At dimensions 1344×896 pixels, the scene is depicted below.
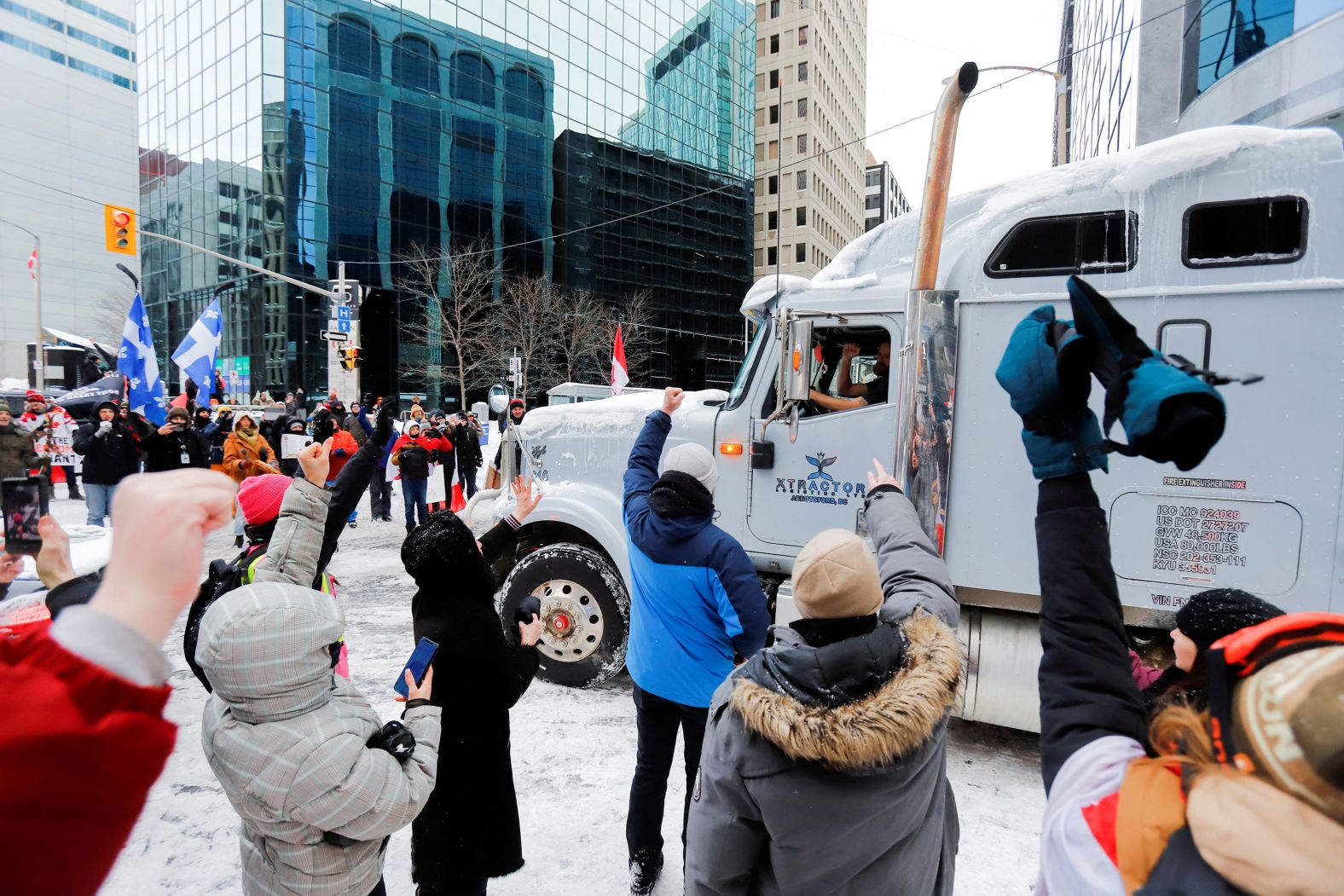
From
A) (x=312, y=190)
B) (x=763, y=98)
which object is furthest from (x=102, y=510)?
(x=763, y=98)

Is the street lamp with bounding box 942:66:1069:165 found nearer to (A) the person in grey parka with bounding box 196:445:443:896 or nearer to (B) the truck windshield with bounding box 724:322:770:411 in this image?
(B) the truck windshield with bounding box 724:322:770:411

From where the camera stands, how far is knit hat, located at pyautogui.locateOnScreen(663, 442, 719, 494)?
9.22ft

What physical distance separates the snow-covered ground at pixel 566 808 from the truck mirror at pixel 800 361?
2242 mm

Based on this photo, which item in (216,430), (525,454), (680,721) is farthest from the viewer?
(216,430)

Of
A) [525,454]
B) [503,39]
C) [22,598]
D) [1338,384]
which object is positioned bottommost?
[22,598]

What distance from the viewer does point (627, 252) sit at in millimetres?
44250

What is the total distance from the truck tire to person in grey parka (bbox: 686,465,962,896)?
10.1ft

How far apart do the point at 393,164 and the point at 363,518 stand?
91.3 ft

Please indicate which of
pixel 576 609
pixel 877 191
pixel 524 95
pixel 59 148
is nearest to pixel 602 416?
pixel 576 609

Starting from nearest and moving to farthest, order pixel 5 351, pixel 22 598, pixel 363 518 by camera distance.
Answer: pixel 22 598
pixel 363 518
pixel 5 351

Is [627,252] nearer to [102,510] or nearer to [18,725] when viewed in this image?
[102,510]

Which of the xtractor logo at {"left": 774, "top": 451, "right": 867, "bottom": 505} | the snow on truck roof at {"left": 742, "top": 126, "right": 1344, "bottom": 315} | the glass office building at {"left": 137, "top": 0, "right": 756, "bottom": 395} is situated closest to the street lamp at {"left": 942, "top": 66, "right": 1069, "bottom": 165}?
the snow on truck roof at {"left": 742, "top": 126, "right": 1344, "bottom": 315}

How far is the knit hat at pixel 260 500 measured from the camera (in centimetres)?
302

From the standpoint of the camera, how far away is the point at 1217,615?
1795mm
